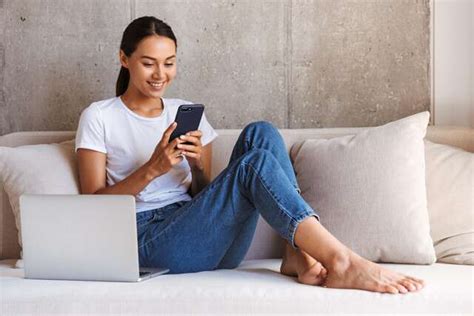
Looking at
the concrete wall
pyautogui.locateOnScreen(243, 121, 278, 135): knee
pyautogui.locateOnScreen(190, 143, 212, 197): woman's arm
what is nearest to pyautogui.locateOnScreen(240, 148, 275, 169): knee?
pyautogui.locateOnScreen(243, 121, 278, 135): knee

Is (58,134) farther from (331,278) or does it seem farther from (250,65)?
(331,278)

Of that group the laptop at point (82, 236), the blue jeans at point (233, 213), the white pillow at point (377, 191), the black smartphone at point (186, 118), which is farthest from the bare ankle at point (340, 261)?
the black smartphone at point (186, 118)

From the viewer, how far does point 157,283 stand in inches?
100

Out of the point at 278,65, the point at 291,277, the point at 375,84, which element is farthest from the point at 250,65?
the point at 291,277

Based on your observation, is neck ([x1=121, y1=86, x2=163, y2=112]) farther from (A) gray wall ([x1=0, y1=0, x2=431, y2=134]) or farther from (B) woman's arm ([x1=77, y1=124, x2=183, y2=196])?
(A) gray wall ([x1=0, y1=0, x2=431, y2=134])

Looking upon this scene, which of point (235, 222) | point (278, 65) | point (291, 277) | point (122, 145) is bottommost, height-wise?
point (291, 277)

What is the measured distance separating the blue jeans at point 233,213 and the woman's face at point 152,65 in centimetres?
39

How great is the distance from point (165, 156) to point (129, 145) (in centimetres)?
29

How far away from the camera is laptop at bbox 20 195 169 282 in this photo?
2.53 meters

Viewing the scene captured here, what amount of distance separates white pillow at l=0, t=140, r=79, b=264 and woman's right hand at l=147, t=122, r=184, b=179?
394 mm

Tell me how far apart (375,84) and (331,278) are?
1379mm

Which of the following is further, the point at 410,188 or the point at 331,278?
the point at 410,188

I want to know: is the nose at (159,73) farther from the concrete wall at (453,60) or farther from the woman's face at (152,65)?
the concrete wall at (453,60)

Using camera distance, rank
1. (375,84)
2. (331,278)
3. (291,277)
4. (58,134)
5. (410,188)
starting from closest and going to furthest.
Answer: (331,278), (291,277), (410,188), (58,134), (375,84)
